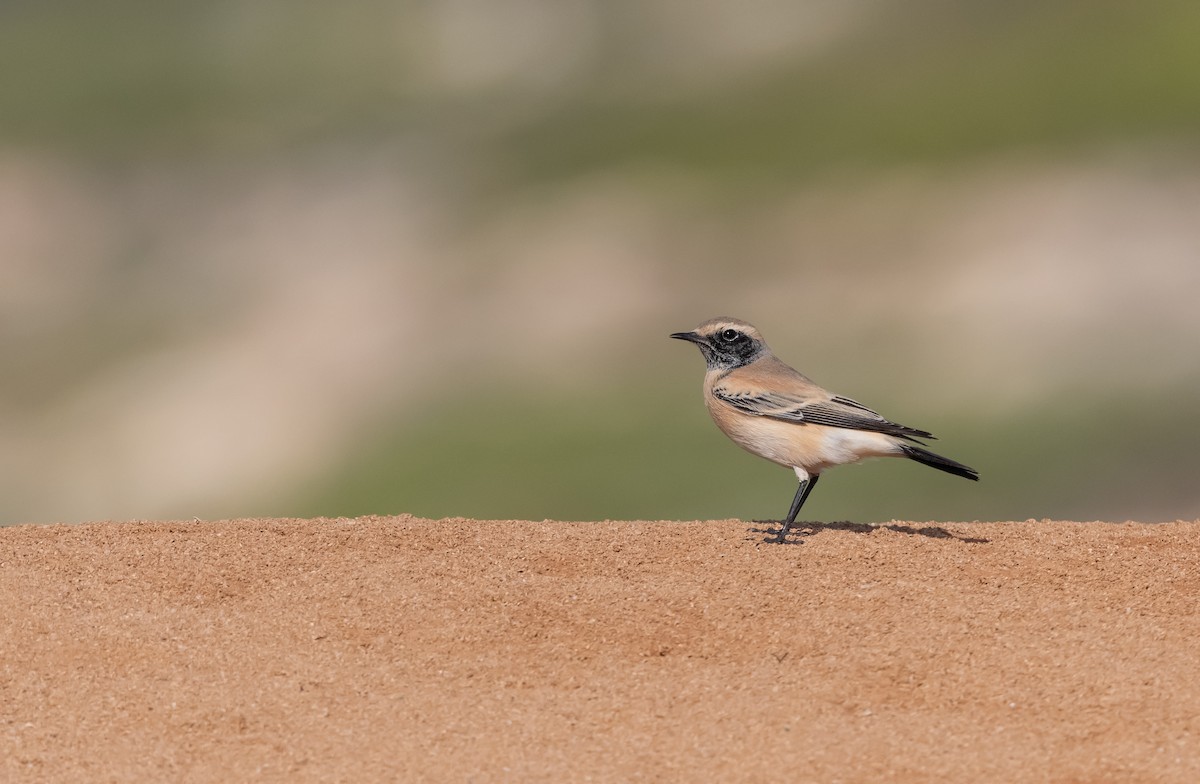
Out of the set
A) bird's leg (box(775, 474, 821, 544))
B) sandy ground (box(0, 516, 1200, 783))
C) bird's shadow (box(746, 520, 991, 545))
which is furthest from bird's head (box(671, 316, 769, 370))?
sandy ground (box(0, 516, 1200, 783))

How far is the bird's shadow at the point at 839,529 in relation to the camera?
1122cm

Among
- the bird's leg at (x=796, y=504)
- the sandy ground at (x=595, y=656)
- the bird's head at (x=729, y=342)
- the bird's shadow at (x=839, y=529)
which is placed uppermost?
the bird's head at (x=729, y=342)

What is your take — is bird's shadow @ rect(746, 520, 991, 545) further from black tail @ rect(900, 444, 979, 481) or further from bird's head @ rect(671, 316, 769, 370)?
bird's head @ rect(671, 316, 769, 370)

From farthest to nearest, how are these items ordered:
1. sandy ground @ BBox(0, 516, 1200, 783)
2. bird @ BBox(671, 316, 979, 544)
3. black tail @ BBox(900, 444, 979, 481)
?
bird @ BBox(671, 316, 979, 544)
black tail @ BBox(900, 444, 979, 481)
sandy ground @ BBox(0, 516, 1200, 783)

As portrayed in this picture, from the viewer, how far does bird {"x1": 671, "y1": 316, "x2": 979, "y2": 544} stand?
39.1ft

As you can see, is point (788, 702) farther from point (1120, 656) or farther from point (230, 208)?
point (230, 208)

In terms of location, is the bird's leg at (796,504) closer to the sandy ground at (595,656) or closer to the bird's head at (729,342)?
the sandy ground at (595,656)

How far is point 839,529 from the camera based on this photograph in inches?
463

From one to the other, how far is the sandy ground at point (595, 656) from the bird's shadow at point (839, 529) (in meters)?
0.09

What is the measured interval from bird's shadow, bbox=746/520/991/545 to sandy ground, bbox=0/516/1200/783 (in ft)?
0.28

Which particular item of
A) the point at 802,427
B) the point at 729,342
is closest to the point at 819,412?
the point at 802,427

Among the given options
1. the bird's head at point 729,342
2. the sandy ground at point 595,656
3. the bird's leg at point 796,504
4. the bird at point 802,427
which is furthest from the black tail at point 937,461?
the bird's head at point 729,342

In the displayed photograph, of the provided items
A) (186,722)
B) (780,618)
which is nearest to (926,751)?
(780,618)

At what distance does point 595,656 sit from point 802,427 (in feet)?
12.9
